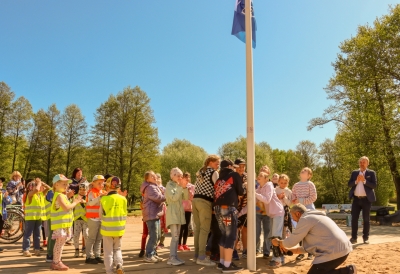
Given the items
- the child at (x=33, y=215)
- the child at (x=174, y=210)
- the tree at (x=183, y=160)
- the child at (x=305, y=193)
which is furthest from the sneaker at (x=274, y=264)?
the tree at (x=183, y=160)

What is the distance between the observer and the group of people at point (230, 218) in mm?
4617

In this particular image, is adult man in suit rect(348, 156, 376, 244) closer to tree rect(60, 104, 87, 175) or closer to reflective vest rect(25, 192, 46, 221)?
reflective vest rect(25, 192, 46, 221)

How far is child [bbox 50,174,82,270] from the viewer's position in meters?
6.32

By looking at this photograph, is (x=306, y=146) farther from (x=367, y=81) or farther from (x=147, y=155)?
(x=367, y=81)

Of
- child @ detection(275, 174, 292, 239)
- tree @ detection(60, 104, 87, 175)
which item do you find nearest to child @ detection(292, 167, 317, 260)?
child @ detection(275, 174, 292, 239)

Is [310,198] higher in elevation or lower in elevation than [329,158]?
lower

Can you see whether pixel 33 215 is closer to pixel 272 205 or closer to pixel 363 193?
pixel 272 205

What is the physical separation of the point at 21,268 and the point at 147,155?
1122 inches

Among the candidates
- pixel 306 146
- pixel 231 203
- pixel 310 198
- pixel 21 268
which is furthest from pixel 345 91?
pixel 306 146

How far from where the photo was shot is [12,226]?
10.2 m

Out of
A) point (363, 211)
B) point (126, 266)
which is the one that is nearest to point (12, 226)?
point (126, 266)

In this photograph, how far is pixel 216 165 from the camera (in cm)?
688

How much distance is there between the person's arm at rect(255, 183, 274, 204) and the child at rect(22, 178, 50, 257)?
5.07 meters

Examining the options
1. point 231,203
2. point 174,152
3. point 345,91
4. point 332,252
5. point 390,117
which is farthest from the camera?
point 174,152
